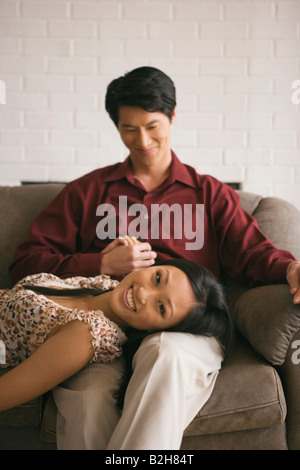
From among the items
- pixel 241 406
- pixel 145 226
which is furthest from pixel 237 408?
pixel 145 226

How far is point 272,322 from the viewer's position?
136 cm

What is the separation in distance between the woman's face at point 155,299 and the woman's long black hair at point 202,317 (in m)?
0.02

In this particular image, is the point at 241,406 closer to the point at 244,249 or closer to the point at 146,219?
the point at 244,249

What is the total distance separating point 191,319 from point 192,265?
164 millimetres

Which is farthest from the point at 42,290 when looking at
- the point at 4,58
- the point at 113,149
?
the point at 4,58

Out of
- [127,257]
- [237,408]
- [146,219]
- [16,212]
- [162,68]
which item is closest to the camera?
[237,408]

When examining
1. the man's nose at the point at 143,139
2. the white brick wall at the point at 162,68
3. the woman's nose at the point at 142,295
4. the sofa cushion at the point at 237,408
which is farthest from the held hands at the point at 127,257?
the white brick wall at the point at 162,68

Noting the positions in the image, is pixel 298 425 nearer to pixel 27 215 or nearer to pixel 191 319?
pixel 191 319

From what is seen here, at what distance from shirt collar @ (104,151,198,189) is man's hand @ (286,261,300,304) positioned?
1.90ft

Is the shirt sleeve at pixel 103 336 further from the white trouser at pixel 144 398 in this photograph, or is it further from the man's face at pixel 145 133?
the man's face at pixel 145 133

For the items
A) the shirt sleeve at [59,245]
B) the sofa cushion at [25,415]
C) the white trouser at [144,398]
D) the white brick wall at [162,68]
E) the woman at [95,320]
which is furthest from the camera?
the white brick wall at [162,68]

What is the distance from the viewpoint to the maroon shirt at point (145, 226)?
1.77 m

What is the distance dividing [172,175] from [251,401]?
96 centimetres

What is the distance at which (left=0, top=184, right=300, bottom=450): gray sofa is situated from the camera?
1.27 metres
